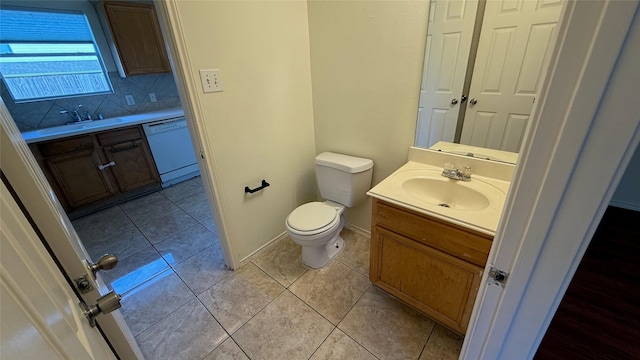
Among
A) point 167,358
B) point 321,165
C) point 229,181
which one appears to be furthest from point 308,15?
point 167,358

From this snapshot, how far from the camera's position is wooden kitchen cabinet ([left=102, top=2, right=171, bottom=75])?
2607 mm

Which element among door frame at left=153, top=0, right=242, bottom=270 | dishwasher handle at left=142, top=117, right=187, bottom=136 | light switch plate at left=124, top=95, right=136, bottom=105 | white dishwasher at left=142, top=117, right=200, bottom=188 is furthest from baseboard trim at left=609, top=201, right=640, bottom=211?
light switch plate at left=124, top=95, right=136, bottom=105

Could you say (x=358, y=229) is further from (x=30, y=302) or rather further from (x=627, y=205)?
(x=627, y=205)

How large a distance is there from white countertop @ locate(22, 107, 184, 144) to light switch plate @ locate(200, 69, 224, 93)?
186 centimetres

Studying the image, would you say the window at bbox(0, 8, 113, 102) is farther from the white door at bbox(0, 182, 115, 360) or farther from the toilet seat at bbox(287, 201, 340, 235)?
the white door at bbox(0, 182, 115, 360)

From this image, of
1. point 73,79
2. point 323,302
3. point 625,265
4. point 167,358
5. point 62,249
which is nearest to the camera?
point 62,249

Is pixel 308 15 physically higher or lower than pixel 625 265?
higher

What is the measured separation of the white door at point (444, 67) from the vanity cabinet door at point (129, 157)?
2906 mm

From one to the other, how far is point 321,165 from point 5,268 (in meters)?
1.65

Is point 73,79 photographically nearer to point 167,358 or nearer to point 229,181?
point 229,181

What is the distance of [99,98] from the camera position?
285 cm

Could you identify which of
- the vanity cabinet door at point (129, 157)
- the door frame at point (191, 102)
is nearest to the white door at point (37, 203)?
the door frame at point (191, 102)

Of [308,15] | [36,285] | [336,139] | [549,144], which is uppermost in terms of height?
[308,15]

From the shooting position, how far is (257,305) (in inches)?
61.7
